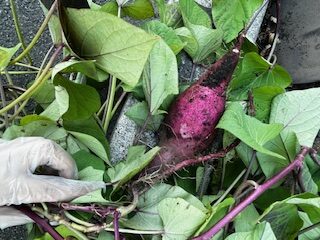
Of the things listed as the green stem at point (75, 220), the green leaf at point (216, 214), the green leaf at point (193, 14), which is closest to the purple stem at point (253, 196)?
the green leaf at point (216, 214)

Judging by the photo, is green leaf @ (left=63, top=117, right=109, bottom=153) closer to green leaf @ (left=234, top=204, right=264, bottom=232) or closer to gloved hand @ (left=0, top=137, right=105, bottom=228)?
gloved hand @ (left=0, top=137, right=105, bottom=228)

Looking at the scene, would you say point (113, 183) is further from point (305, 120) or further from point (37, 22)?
point (37, 22)

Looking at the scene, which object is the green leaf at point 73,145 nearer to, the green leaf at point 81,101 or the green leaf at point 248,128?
the green leaf at point 81,101

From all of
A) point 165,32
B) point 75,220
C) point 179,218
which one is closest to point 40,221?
point 75,220

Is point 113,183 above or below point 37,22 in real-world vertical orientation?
below

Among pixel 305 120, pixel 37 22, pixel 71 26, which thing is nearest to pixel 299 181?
pixel 305 120
